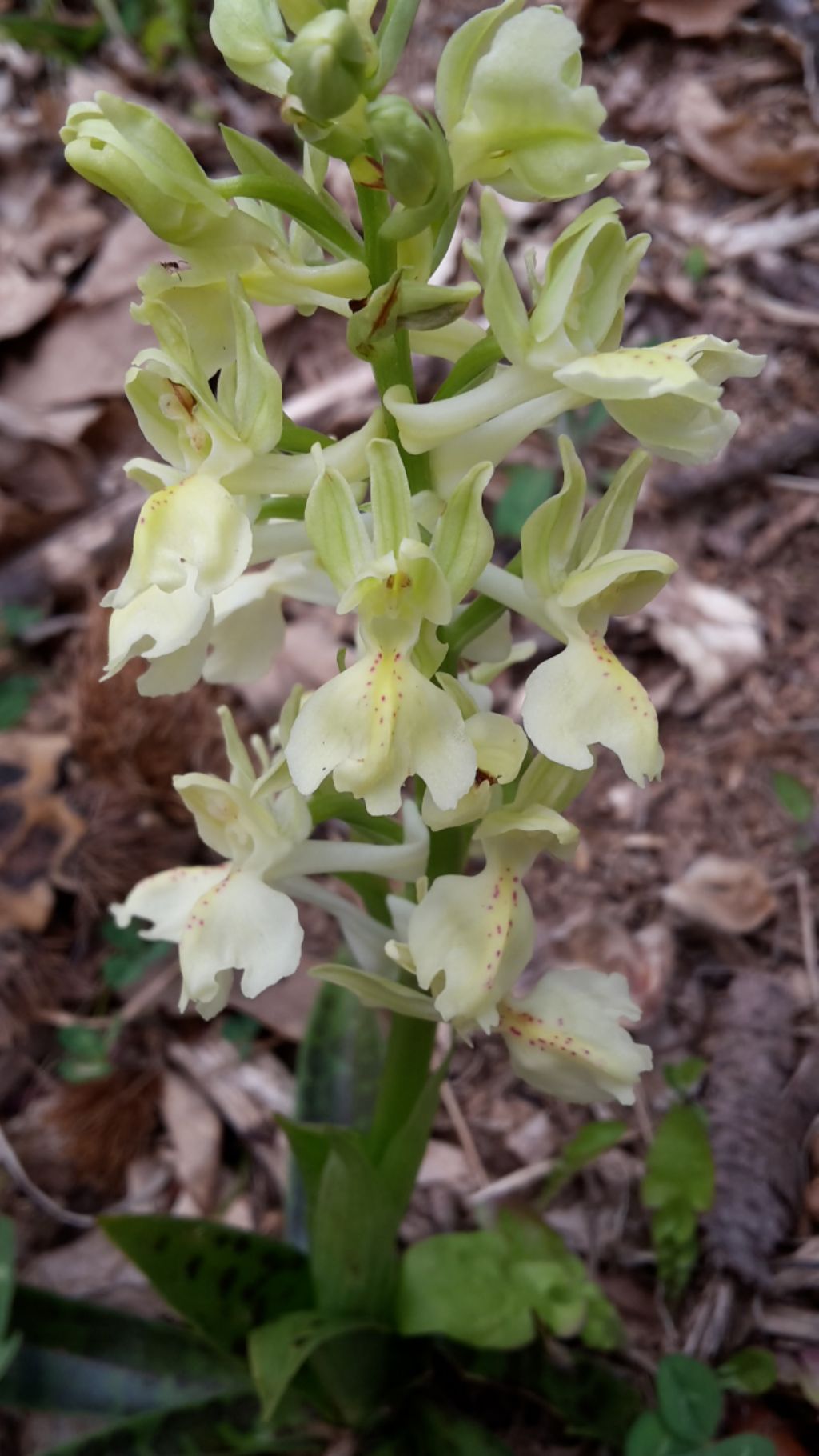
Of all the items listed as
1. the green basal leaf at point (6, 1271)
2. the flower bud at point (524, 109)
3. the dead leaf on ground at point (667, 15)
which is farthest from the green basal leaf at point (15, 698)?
the dead leaf on ground at point (667, 15)

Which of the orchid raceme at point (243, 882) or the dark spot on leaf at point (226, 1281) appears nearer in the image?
the orchid raceme at point (243, 882)

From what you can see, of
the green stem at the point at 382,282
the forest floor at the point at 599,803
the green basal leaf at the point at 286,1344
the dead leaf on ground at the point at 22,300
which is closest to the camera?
the green stem at the point at 382,282

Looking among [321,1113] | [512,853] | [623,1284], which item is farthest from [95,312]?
[623,1284]

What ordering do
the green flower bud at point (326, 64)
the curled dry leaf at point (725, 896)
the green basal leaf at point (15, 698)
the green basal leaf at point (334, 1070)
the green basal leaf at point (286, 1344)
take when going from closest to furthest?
1. the green flower bud at point (326, 64)
2. the green basal leaf at point (286, 1344)
3. the green basal leaf at point (334, 1070)
4. the curled dry leaf at point (725, 896)
5. the green basal leaf at point (15, 698)

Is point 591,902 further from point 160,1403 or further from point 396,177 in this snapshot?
point 396,177

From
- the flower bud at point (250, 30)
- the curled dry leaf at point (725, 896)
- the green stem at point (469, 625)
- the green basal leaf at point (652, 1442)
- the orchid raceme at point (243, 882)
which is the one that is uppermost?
the flower bud at point (250, 30)

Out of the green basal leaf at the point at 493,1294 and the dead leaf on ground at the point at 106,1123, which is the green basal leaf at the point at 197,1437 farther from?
the dead leaf on ground at the point at 106,1123

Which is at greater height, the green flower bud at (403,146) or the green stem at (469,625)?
the green flower bud at (403,146)
